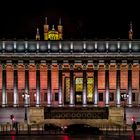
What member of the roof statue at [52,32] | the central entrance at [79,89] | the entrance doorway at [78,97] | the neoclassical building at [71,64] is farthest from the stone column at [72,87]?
the roof statue at [52,32]

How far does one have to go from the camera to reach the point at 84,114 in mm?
97750

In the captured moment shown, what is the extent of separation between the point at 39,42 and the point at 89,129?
3756cm

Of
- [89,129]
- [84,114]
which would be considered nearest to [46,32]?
[84,114]

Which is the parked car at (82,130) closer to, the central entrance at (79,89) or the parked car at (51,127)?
the parked car at (51,127)

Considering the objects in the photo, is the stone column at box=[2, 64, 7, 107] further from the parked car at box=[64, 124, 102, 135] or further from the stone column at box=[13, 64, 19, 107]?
the parked car at box=[64, 124, 102, 135]

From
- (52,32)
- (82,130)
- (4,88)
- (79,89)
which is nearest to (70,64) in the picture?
(79,89)

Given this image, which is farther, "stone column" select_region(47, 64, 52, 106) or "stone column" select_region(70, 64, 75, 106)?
"stone column" select_region(70, 64, 75, 106)

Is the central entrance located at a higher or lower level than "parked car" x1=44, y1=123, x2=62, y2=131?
higher

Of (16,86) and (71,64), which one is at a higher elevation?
(71,64)

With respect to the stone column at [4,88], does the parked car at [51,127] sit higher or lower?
lower

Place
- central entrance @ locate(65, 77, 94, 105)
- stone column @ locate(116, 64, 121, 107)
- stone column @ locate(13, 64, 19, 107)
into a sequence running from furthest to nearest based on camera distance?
central entrance @ locate(65, 77, 94, 105), stone column @ locate(116, 64, 121, 107), stone column @ locate(13, 64, 19, 107)

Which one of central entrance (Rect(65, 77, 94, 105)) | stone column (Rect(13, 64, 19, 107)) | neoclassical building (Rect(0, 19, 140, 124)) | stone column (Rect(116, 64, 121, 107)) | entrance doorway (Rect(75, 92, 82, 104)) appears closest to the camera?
stone column (Rect(13, 64, 19, 107))

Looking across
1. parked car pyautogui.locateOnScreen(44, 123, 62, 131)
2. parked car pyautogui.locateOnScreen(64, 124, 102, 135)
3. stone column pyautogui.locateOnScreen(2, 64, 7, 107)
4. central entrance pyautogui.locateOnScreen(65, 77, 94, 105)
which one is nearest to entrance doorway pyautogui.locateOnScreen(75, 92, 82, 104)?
central entrance pyautogui.locateOnScreen(65, 77, 94, 105)

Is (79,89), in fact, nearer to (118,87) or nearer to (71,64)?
(71,64)
